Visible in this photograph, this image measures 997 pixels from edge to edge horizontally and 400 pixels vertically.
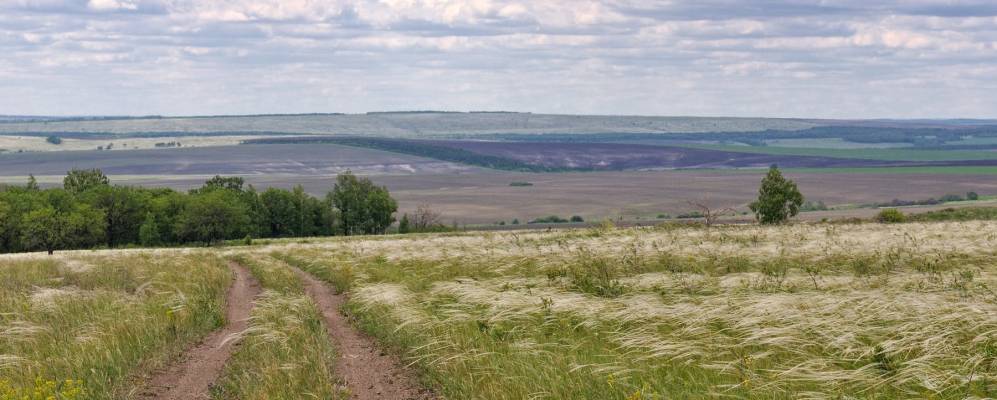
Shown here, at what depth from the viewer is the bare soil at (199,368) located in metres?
13.0

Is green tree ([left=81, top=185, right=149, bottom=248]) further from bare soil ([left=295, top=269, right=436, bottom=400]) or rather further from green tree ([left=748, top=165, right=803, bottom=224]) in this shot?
bare soil ([left=295, top=269, right=436, bottom=400])

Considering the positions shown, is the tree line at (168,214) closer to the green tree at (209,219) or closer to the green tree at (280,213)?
the green tree at (280,213)

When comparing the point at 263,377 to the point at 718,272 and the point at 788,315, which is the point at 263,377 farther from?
the point at 718,272

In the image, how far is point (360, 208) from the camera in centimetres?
14900

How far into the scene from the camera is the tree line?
324ft

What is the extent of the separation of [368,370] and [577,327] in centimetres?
356

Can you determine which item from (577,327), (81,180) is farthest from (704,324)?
(81,180)

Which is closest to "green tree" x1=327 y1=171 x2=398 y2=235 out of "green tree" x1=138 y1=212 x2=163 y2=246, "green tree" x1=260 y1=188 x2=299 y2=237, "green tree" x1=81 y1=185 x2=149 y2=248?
"green tree" x1=260 y1=188 x2=299 y2=237

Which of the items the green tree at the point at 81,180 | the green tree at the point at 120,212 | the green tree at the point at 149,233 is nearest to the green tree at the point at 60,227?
the green tree at the point at 149,233

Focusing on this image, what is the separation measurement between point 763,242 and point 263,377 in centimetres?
2117

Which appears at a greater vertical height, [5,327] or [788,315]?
[788,315]

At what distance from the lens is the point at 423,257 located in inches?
1195

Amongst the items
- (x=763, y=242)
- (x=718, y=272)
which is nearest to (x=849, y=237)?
(x=763, y=242)

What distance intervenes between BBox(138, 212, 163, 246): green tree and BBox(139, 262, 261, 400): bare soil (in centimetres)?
9826
